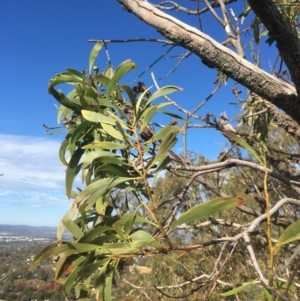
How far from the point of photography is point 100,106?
0.82 meters

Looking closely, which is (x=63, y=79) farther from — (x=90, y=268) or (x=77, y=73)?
(x=90, y=268)

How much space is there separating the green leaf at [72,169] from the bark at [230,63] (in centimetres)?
41

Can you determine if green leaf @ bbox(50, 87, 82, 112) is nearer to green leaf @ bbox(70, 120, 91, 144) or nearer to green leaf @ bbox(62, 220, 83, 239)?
green leaf @ bbox(70, 120, 91, 144)

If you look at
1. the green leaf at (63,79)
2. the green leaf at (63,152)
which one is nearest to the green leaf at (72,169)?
the green leaf at (63,152)

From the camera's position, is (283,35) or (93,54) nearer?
(283,35)

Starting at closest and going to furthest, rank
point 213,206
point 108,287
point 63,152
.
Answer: point 213,206, point 108,287, point 63,152

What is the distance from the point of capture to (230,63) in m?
0.91

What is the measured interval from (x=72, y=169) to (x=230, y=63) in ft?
1.62

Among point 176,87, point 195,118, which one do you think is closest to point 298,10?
point 195,118

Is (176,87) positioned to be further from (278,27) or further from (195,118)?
(195,118)

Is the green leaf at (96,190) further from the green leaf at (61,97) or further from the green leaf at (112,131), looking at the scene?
the green leaf at (61,97)

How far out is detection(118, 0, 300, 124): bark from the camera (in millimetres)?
881

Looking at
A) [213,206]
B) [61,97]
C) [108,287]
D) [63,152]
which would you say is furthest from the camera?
[63,152]

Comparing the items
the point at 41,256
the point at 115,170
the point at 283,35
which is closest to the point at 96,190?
the point at 115,170
